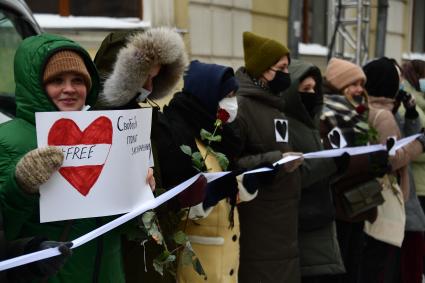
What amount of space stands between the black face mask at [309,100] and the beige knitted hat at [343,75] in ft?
2.42

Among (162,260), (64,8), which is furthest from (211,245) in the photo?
(64,8)

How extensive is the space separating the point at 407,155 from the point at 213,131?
2.19m

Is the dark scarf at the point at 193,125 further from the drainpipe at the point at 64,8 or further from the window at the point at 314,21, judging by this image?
the window at the point at 314,21

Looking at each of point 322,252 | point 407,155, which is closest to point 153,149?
point 322,252

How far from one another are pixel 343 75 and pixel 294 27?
396 cm

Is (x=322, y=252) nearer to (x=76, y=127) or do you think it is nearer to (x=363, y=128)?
(x=363, y=128)

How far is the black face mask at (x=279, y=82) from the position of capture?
3.74m

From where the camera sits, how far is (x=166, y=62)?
111 inches

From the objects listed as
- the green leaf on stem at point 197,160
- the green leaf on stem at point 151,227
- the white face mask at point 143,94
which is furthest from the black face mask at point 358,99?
the green leaf on stem at point 151,227

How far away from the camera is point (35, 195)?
2.06 m

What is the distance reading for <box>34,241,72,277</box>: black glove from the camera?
6.72 feet

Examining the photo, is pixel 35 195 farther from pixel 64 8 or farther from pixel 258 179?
pixel 64 8

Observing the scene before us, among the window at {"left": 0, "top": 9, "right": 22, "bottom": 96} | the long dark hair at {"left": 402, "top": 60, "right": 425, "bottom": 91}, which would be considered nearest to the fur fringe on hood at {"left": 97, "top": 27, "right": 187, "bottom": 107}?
the window at {"left": 0, "top": 9, "right": 22, "bottom": 96}

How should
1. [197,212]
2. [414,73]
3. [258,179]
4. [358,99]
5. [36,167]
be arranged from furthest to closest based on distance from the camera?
[414,73] < [358,99] < [258,179] < [197,212] < [36,167]
